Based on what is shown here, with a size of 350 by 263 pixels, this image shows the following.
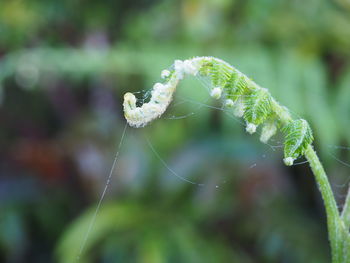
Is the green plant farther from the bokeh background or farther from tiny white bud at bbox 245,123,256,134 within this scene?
the bokeh background

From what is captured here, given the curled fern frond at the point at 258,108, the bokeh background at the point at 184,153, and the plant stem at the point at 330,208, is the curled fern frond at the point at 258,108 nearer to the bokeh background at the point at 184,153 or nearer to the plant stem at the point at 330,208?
the plant stem at the point at 330,208

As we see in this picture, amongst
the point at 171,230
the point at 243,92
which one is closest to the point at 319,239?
the point at 171,230

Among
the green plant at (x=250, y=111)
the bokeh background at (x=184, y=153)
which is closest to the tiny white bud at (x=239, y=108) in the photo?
the green plant at (x=250, y=111)

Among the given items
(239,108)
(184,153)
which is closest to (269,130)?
(239,108)

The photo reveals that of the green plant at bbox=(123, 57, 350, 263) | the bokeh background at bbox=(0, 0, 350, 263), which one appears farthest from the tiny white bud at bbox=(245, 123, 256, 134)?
the bokeh background at bbox=(0, 0, 350, 263)

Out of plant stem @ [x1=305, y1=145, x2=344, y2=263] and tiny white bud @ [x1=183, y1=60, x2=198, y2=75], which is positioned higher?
tiny white bud @ [x1=183, y1=60, x2=198, y2=75]

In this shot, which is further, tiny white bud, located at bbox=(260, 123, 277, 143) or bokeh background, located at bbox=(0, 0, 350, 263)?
bokeh background, located at bbox=(0, 0, 350, 263)

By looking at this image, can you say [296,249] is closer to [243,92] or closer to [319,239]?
[319,239]

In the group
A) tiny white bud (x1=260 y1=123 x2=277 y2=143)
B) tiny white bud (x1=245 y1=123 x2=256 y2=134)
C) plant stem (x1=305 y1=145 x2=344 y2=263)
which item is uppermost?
tiny white bud (x1=245 y1=123 x2=256 y2=134)
